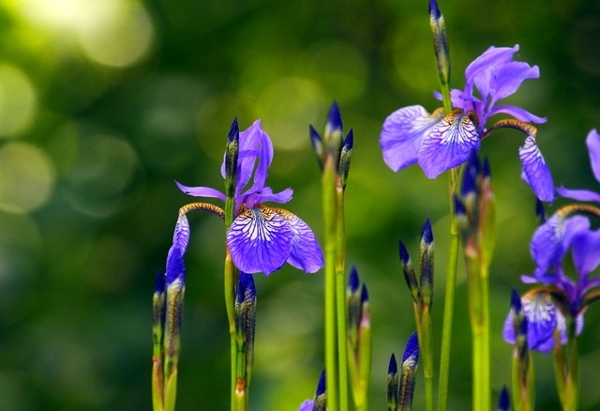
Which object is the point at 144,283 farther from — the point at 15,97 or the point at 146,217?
the point at 15,97

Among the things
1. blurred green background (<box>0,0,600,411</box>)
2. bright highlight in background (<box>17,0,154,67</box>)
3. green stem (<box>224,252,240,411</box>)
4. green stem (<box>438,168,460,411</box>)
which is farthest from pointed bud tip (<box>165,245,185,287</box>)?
bright highlight in background (<box>17,0,154,67</box>)

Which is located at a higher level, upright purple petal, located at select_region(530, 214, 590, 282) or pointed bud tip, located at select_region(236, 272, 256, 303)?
upright purple petal, located at select_region(530, 214, 590, 282)

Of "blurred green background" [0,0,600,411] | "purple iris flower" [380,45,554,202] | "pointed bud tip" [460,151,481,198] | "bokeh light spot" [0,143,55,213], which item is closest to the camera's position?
"pointed bud tip" [460,151,481,198]

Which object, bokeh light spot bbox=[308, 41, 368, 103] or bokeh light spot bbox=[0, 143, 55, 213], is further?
bokeh light spot bbox=[308, 41, 368, 103]

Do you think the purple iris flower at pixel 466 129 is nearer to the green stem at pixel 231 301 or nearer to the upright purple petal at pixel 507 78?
the upright purple petal at pixel 507 78

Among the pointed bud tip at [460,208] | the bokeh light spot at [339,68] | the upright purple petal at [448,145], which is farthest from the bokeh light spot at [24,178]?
the pointed bud tip at [460,208]

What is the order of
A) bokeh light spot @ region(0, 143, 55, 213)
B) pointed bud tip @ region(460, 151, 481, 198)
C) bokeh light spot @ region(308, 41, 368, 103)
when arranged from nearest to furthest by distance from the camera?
1. pointed bud tip @ region(460, 151, 481, 198)
2. bokeh light spot @ region(0, 143, 55, 213)
3. bokeh light spot @ region(308, 41, 368, 103)

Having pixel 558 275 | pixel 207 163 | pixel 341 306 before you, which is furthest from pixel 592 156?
pixel 207 163

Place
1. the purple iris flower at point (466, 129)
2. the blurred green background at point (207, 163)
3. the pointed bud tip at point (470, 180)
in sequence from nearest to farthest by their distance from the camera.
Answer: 1. the pointed bud tip at point (470, 180)
2. the purple iris flower at point (466, 129)
3. the blurred green background at point (207, 163)

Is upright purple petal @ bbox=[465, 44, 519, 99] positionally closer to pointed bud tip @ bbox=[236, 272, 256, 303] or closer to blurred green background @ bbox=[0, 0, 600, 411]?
pointed bud tip @ bbox=[236, 272, 256, 303]
